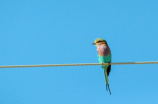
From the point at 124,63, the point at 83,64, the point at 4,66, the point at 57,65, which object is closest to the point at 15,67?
the point at 4,66

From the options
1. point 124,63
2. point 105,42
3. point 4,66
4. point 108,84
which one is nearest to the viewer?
point 4,66

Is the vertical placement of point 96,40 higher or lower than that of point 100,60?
higher

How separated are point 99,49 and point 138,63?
1.83 metres

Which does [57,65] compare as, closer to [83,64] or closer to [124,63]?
[83,64]

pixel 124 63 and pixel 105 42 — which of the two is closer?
pixel 124 63

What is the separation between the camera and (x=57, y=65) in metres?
3.85

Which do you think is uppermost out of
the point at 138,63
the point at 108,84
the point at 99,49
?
the point at 99,49

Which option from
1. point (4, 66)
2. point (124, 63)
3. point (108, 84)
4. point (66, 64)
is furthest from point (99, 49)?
point (4, 66)

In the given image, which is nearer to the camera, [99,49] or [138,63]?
[138,63]

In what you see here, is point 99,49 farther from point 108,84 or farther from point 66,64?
point 66,64

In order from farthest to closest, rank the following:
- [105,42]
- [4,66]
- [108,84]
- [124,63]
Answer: [105,42], [108,84], [124,63], [4,66]

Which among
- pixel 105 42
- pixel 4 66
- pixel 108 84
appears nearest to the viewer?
pixel 4 66

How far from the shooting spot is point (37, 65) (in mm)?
3822

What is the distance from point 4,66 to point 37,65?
1.50 feet
